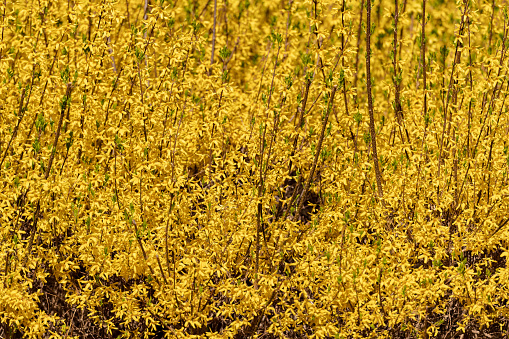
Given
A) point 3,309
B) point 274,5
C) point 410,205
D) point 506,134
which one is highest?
point 274,5

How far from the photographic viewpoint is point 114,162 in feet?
16.6

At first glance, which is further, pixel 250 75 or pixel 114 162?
pixel 250 75

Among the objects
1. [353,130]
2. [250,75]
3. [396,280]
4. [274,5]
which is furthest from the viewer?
[274,5]

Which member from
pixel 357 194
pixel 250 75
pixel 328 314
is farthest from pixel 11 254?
pixel 250 75

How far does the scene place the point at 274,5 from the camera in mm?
8961

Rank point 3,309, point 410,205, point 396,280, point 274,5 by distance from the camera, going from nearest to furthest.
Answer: point 396,280 < point 3,309 < point 410,205 < point 274,5

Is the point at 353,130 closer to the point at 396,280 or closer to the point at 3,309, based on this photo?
the point at 396,280

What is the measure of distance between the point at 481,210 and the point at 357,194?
1.00 metres

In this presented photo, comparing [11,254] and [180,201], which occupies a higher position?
[180,201]

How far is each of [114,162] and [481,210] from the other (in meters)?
2.92

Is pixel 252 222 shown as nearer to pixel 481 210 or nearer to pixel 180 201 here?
pixel 180 201

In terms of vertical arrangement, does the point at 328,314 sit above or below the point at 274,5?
below

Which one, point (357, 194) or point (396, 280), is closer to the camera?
point (396, 280)

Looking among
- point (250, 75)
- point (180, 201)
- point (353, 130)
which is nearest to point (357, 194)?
point (353, 130)
